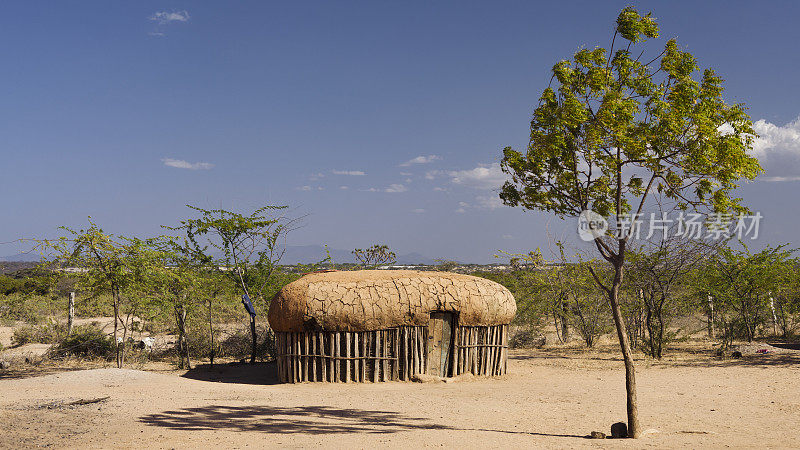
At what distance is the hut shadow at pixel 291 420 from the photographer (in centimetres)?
834

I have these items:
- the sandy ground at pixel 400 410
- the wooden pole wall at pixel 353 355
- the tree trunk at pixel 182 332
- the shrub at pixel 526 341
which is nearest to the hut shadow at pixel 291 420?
the sandy ground at pixel 400 410

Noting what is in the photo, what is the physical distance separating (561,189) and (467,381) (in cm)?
632

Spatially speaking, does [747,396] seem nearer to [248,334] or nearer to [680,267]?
[680,267]

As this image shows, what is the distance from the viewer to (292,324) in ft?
41.1

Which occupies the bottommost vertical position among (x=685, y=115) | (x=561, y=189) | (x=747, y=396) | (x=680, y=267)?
(x=747, y=396)

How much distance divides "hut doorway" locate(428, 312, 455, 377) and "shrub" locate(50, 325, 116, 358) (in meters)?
9.57

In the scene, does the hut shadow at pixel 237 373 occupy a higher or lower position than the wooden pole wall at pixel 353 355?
lower

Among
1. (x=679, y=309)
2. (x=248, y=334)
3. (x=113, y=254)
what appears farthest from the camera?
(x=679, y=309)

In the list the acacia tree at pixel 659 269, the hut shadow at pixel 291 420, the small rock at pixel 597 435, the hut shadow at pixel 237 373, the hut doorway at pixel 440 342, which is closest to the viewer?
the small rock at pixel 597 435

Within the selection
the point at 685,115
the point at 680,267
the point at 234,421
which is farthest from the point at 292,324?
the point at 680,267

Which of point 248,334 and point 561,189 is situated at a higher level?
point 561,189

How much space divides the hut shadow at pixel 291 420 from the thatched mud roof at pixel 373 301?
2.67 m

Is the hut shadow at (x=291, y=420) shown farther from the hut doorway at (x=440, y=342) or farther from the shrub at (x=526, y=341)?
the shrub at (x=526, y=341)

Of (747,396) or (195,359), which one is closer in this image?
(747,396)
